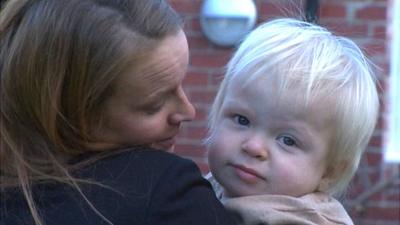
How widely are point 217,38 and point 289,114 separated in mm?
2446

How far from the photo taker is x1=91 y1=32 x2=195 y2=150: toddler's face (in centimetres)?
168

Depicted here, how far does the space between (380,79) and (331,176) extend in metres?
2.33

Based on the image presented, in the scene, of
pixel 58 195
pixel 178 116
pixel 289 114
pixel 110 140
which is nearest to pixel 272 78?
pixel 289 114

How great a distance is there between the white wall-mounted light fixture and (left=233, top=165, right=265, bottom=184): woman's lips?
2264 mm

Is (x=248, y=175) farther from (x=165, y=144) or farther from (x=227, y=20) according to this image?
(x=227, y=20)

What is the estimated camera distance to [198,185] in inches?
66.4

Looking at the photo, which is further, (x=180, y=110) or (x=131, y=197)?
(x=180, y=110)

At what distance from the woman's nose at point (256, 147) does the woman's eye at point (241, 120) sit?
46 mm

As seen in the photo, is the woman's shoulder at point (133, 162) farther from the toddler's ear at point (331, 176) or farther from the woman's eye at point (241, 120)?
the toddler's ear at point (331, 176)

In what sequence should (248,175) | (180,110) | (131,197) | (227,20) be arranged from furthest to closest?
(227,20), (248,175), (180,110), (131,197)

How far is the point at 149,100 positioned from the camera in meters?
1.70

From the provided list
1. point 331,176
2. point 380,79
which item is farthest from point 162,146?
point 380,79

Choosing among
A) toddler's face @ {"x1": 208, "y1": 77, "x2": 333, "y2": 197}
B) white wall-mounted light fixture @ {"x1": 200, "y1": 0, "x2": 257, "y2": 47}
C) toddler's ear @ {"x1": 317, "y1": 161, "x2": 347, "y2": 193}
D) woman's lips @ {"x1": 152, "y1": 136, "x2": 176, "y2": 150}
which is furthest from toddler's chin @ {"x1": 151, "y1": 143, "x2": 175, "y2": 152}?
white wall-mounted light fixture @ {"x1": 200, "y1": 0, "x2": 257, "y2": 47}

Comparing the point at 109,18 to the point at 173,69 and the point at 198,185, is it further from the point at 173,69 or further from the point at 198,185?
the point at 198,185
